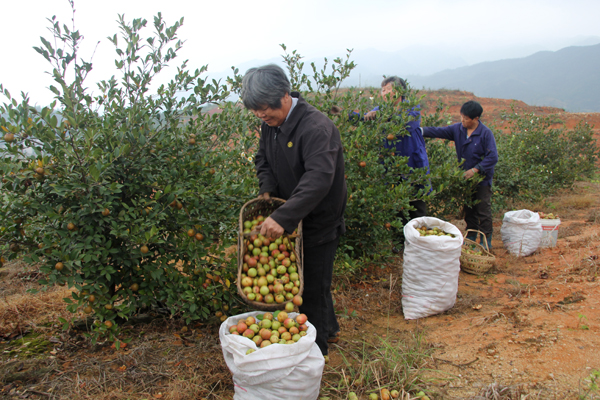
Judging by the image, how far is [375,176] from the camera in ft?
13.0

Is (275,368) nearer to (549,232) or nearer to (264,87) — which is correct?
(264,87)

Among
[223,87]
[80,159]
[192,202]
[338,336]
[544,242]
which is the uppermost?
[223,87]

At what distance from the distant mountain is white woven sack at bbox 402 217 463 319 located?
63.1 meters

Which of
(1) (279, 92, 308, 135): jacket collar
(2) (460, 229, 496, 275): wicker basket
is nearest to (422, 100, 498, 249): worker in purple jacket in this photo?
(2) (460, 229, 496, 275): wicker basket

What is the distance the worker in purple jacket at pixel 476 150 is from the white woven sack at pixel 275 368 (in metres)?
3.65

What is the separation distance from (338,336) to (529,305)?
185cm

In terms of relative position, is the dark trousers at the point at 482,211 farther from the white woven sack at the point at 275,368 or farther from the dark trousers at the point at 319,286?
the white woven sack at the point at 275,368

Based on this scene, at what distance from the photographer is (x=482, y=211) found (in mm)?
5121

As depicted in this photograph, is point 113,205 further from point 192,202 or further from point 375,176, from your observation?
point 375,176

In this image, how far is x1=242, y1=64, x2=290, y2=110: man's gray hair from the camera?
2.08 m


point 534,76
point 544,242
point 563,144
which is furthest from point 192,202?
point 534,76

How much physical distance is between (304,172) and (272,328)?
0.95m

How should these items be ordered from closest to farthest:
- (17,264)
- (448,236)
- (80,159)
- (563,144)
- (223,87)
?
(80,159)
(223,87)
(448,236)
(17,264)
(563,144)

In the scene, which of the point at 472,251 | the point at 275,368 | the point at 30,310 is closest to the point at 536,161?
the point at 472,251
